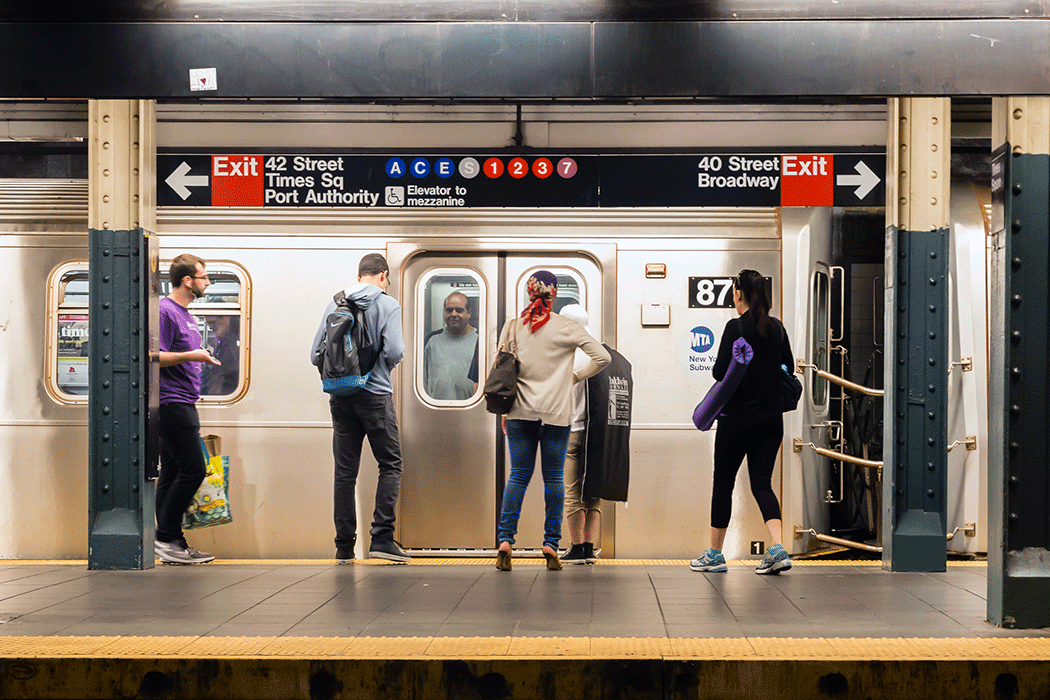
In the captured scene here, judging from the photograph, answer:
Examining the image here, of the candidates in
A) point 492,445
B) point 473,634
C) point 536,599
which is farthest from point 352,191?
point 473,634

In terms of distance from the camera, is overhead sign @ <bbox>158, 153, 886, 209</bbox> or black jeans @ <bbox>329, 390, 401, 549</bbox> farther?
overhead sign @ <bbox>158, 153, 886, 209</bbox>

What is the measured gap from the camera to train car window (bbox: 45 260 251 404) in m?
6.73

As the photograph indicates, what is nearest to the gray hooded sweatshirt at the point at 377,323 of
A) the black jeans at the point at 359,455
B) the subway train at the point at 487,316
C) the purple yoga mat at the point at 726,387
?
the black jeans at the point at 359,455

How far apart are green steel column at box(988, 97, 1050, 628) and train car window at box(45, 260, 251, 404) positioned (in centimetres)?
427

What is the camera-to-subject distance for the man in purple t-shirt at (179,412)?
20.7 feet

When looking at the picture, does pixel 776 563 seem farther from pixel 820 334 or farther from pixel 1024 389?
pixel 1024 389

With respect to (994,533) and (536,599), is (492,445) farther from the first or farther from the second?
(994,533)

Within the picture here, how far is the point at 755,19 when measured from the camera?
15.2 feet

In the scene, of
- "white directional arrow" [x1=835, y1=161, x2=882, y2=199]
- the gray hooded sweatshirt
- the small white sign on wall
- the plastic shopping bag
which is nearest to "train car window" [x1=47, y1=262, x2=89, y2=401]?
the plastic shopping bag

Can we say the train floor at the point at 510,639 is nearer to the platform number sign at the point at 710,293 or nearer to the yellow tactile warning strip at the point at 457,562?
the yellow tactile warning strip at the point at 457,562

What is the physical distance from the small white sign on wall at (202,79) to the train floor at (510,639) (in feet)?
7.30

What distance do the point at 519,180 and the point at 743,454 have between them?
2074 mm

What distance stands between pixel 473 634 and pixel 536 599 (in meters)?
0.89

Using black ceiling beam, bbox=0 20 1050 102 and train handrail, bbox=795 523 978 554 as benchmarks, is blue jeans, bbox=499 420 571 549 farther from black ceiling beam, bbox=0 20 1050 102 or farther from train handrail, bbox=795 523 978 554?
black ceiling beam, bbox=0 20 1050 102
